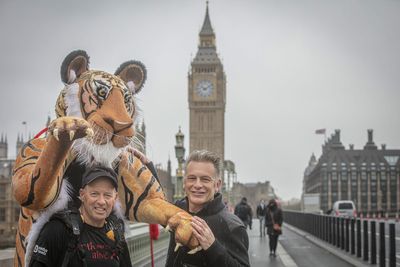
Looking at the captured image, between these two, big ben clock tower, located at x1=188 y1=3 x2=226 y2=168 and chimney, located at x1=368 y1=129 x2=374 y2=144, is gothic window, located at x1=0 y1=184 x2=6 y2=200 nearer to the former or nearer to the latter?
big ben clock tower, located at x1=188 y1=3 x2=226 y2=168

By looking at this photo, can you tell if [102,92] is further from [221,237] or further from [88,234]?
[221,237]

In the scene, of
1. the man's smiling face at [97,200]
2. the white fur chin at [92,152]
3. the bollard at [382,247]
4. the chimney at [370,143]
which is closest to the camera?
the man's smiling face at [97,200]

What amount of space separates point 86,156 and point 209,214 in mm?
814

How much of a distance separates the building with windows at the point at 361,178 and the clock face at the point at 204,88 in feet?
83.7

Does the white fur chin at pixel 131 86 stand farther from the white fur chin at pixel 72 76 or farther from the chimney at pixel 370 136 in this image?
the chimney at pixel 370 136

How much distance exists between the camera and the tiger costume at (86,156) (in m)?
3.41

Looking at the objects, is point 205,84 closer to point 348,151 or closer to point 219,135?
point 219,135

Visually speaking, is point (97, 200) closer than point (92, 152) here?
Yes

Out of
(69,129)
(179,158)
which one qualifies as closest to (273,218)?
(179,158)

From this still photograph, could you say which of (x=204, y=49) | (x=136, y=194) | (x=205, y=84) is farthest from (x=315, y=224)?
A: (x=204, y=49)

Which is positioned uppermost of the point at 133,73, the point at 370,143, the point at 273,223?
the point at 370,143

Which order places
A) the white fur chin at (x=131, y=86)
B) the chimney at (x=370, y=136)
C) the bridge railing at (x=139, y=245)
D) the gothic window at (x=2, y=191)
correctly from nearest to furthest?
the white fur chin at (x=131, y=86)
the bridge railing at (x=139, y=245)
the gothic window at (x=2, y=191)
the chimney at (x=370, y=136)

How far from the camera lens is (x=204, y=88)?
127 meters

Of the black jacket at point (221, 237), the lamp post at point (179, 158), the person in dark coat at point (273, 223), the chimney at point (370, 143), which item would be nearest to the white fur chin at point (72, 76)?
the black jacket at point (221, 237)
